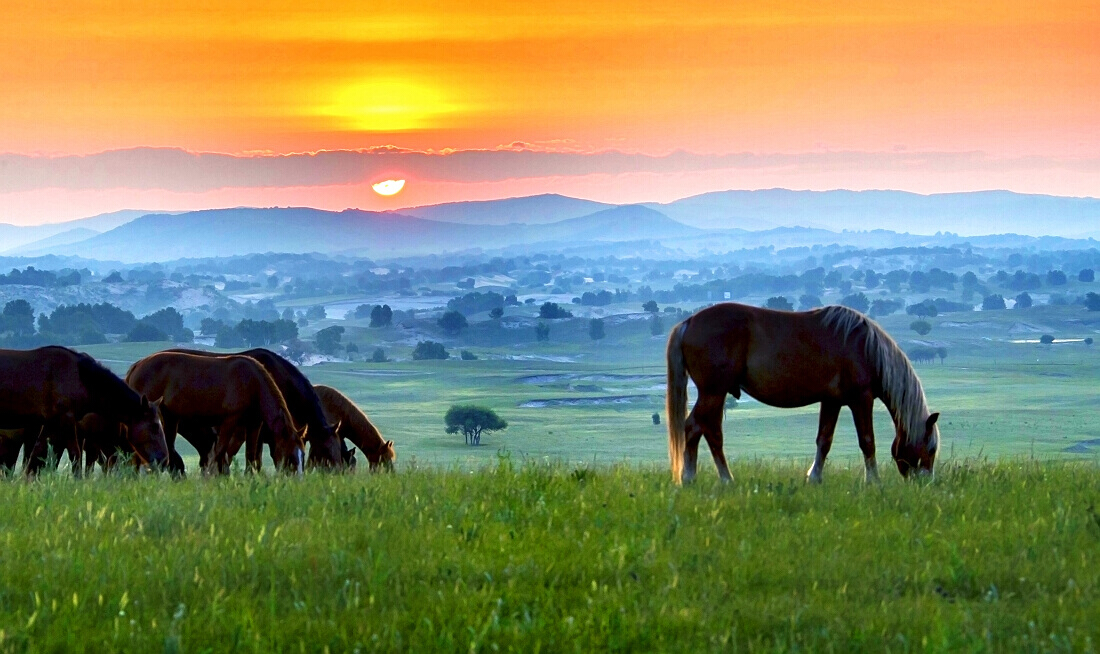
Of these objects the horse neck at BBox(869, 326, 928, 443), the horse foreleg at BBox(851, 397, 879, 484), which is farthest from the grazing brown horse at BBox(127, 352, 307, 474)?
the horse neck at BBox(869, 326, 928, 443)

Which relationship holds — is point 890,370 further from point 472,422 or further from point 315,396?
point 472,422

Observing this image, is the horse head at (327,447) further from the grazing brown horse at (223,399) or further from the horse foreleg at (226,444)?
the horse foreleg at (226,444)

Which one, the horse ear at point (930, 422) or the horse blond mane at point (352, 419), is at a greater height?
the horse ear at point (930, 422)

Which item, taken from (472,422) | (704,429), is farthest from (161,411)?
(472,422)

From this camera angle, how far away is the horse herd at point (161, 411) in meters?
14.6

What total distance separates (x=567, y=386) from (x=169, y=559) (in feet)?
591

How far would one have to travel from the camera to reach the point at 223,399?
15.4 meters

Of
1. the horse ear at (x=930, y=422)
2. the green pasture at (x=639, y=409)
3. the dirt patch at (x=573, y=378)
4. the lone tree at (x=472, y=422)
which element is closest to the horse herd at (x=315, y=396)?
the horse ear at (x=930, y=422)

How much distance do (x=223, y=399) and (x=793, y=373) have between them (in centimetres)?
734

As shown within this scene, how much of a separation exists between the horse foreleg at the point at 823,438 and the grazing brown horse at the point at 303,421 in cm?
662

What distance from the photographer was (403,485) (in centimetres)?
1100

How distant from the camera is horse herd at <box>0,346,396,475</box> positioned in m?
14.6

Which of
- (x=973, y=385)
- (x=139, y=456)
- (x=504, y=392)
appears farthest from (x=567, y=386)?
(x=139, y=456)

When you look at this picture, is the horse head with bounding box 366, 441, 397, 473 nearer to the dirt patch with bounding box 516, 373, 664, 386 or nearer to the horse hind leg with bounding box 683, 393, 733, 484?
the horse hind leg with bounding box 683, 393, 733, 484
